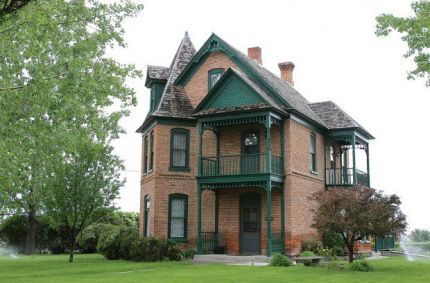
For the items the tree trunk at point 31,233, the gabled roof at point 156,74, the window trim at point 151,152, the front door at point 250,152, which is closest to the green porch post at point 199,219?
the front door at point 250,152

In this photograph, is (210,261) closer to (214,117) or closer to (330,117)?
(214,117)

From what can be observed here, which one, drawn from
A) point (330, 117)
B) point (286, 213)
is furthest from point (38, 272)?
point (330, 117)

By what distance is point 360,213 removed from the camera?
18.5 meters

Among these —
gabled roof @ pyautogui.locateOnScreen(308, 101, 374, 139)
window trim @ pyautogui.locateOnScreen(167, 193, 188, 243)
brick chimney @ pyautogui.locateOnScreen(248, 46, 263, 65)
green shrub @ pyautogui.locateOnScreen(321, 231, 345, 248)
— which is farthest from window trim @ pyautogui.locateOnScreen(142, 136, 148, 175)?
green shrub @ pyautogui.locateOnScreen(321, 231, 345, 248)

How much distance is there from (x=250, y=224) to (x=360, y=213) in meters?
7.00

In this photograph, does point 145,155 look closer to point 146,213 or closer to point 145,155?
point 145,155

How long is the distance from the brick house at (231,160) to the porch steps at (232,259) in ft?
2.14

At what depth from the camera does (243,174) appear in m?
22.9

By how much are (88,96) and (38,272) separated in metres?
6.45

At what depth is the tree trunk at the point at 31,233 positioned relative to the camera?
3556cm

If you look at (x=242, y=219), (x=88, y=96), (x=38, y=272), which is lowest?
(x=38, y=272)

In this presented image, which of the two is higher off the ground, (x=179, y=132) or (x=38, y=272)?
(x=179, y=132)

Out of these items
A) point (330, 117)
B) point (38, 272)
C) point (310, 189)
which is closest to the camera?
point (38, 272)

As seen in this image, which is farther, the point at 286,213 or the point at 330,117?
the point at 330,117
